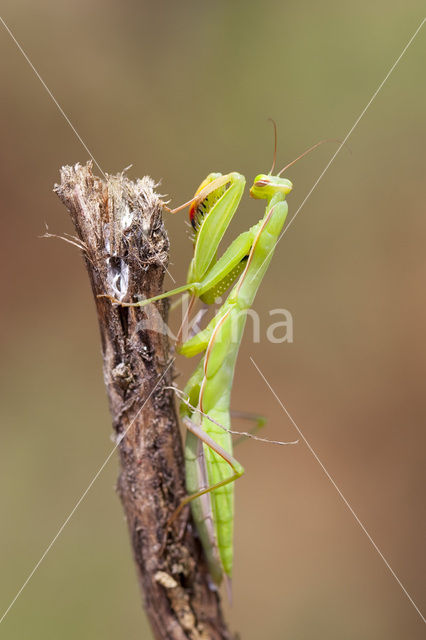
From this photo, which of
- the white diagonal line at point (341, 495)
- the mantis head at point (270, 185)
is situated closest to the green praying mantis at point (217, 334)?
the mantis head at point (270, 185)

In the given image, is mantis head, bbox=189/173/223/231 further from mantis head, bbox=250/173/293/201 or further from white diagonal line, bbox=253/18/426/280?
white diagonal line, bbox=253/18/426/280

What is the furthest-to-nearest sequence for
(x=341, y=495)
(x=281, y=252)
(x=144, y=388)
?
(x=281, y=252), (x=341, y=495), (x=144, y=388)

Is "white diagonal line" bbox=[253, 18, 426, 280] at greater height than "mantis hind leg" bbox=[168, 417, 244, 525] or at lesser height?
greater

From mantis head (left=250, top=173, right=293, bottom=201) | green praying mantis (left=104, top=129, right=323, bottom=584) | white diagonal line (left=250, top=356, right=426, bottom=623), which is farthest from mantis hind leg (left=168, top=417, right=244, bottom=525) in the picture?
white diagonal line (left=250, top=356, right=426, bottom=623)

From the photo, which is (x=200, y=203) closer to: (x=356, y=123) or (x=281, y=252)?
(x=281, y=252)

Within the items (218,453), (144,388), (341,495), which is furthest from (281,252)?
(144,388)

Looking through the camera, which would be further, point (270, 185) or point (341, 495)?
point (341, 495)

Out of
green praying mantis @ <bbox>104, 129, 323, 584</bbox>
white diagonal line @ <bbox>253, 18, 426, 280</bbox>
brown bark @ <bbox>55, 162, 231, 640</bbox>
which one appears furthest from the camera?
white diagonal line @ <bbox>253, 18, 426, 280</bbox>
